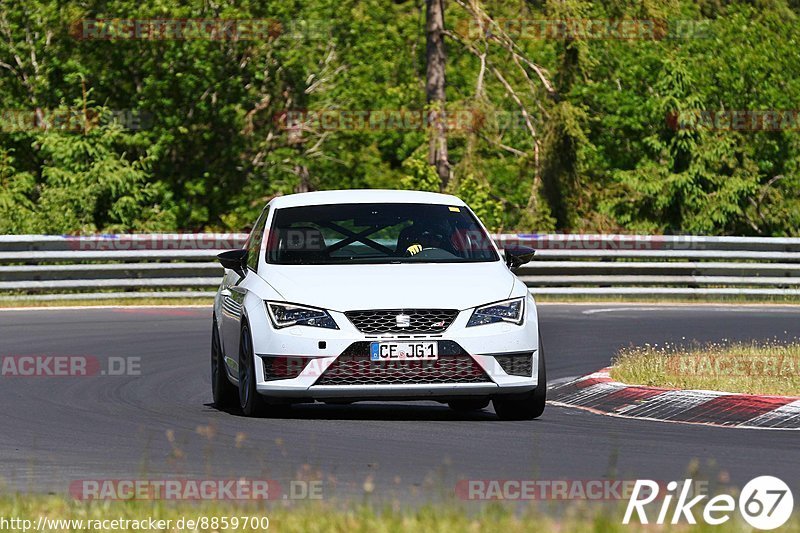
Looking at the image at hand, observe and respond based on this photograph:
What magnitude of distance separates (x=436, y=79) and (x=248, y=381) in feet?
84.4

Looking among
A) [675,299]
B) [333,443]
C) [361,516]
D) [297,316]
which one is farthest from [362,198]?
[675,299]

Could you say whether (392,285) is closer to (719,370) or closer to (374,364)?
(374,364)

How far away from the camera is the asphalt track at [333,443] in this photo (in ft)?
28.7

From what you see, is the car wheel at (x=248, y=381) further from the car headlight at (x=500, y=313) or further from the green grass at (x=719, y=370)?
the green grass at (x=719, y=370)

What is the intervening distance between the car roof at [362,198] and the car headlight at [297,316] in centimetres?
174

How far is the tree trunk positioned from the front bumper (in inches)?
987

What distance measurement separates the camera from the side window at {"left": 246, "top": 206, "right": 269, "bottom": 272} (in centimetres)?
1248

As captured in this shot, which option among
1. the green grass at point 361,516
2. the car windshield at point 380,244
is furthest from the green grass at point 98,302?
the green grass at point 361,516

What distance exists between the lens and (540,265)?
27.1 metres

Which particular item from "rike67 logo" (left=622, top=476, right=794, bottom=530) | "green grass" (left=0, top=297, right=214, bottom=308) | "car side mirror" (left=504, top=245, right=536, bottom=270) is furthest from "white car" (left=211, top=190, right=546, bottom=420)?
"green grass" (left=0, top=297, right=214, bottom=308)

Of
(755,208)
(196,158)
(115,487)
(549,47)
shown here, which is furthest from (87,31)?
(115,487)

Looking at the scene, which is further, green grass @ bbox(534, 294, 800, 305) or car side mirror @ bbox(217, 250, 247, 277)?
green grass @ bbox(534, 294, 800, 305)

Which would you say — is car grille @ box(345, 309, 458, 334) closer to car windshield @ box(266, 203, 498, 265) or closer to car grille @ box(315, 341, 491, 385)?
car grille @ box(315, 341, 491, 385)

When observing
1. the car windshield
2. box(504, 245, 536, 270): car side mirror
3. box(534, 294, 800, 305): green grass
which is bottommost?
box(534, 294, 800, 305): green grass
